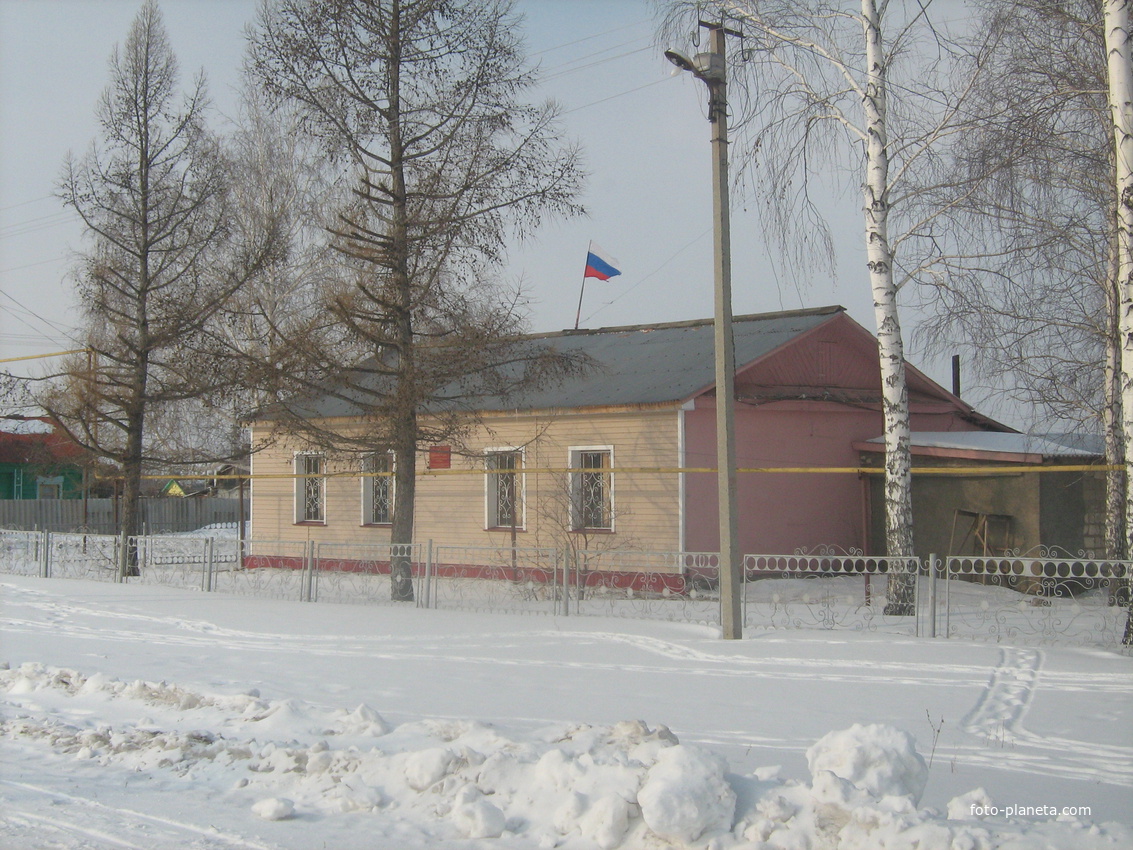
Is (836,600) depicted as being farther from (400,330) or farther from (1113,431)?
(400,330)

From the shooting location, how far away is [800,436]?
18.7 m

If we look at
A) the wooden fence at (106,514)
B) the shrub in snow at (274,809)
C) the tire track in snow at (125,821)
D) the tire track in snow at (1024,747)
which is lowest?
the tire track in snow at (125,821)

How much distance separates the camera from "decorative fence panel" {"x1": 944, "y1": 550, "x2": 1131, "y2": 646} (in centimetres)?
1009

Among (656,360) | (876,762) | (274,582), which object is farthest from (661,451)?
(876,762)

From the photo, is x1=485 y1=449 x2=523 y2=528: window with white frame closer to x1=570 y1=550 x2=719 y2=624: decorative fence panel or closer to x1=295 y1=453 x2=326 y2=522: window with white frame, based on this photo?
x1=570 y1=550 x2=719 y2=624: decorative fence panel

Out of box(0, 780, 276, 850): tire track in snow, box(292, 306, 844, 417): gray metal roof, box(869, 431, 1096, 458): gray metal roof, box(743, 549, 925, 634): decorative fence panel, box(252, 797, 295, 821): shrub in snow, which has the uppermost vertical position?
box(292, 306, 844, 417): gray metal roof

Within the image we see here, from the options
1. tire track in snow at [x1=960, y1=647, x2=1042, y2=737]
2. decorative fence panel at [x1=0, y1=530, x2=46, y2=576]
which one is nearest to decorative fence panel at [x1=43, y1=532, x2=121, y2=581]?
decorative fence panel at [x1=0, y1=530, x2=46, y2=576]

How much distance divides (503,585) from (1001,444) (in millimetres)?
8502

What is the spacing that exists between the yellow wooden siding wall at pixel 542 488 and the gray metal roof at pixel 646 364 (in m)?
0.41

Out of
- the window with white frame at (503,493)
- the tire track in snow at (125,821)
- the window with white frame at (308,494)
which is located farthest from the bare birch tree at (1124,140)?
the window with white frame at (308,494)

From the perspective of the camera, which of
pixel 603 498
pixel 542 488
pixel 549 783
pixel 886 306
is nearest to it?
pixel 549 783

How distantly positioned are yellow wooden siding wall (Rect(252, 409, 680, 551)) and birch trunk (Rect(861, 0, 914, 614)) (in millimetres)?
3899

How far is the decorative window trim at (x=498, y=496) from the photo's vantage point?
727 inches

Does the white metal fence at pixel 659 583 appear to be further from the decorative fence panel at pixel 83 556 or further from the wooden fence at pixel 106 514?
the wooden fence at pixel 106 514
